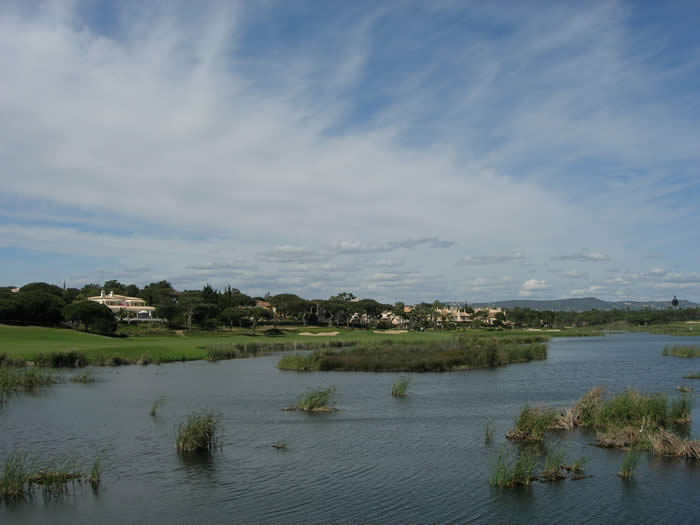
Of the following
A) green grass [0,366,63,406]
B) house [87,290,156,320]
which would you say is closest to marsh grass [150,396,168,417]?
green grass [0,366,63,406]

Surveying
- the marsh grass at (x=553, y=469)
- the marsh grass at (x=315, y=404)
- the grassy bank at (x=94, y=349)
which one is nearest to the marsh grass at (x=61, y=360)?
the grassy bank at (x=94, y=349)

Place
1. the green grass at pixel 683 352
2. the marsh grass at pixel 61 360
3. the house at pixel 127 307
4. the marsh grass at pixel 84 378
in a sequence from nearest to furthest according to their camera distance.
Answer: the marsh grass at pixel 84 378 → the marsh grass at pixel 61 360 → the green grass at pixel 683 352 → the house at pixel 127 307

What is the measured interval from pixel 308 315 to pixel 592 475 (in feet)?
460

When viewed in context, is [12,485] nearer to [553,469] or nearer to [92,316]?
[553,469]

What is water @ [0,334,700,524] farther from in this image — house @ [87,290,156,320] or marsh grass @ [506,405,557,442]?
house @ [87,290,156,320]

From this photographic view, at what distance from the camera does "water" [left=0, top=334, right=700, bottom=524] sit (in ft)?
49.0

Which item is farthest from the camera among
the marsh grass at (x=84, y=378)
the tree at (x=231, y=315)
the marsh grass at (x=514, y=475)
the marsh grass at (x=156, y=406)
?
the tree at (x=231, y=315)

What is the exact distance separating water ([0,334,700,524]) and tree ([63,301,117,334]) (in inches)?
2110

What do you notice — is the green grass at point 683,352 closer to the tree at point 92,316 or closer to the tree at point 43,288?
the tree at point 92,316

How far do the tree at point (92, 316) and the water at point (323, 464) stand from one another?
53.6 m

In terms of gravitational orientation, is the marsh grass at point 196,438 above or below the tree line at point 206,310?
below

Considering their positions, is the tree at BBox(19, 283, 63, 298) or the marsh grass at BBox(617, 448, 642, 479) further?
the tree at BBox(19, 283, 63, 298)

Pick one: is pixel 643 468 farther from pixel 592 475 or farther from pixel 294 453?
pixel 294 453

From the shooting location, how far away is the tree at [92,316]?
87688mm
